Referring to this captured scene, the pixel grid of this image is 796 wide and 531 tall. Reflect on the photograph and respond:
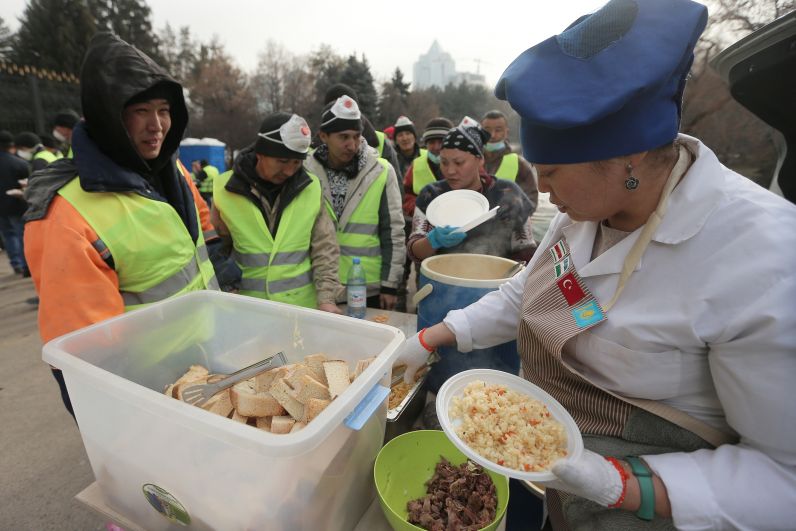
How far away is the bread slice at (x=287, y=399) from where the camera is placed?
1.02m

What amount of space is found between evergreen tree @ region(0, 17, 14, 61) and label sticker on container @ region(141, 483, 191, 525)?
1195 inches

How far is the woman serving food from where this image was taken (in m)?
0.80

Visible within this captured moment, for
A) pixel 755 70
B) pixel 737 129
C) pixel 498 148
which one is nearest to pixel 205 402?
pixel 755 70

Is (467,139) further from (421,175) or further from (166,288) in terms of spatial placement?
(166,288)

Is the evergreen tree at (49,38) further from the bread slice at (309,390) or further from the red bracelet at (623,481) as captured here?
the red bracelet at (623,481)

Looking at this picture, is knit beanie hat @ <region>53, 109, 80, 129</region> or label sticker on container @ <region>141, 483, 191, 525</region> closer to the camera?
label sticker on container @ <region>141, 483, 191, 525</region>

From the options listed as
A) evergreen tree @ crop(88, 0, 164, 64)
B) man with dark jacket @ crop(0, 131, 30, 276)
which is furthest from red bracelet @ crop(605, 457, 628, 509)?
evergreen tree @ crop(88, 0, 164, 64)

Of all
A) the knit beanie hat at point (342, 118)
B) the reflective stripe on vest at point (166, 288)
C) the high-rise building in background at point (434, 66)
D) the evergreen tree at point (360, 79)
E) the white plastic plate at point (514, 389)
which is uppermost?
the high-rise building in background at point (434, 66)

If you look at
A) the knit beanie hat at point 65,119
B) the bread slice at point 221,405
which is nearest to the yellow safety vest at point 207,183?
the knit beanie hat at point 65,119

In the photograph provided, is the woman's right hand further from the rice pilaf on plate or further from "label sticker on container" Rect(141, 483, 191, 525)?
"label sticker on container" Rect(141, 483, 191, 525)

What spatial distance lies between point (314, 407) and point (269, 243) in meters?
1.49

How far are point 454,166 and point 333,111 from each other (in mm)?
1026

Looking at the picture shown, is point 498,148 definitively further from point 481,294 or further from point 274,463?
point 274,463

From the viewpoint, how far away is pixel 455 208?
2600 millimetres
